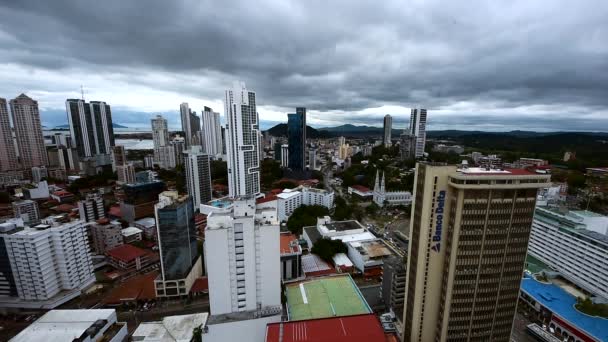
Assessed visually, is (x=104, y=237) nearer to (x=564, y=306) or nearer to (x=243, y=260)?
(x=243, y=260)

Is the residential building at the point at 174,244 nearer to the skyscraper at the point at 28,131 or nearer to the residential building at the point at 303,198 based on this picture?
the residential building at the point at 303,198

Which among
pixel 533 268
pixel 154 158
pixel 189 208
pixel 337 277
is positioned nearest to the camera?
pixel 337 277

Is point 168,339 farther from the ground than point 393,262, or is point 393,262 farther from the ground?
point 393,262

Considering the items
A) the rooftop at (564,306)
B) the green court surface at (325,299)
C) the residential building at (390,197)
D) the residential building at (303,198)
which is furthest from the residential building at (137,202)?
the rooftop at (564,306)

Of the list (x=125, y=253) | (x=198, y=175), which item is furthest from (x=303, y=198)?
(x=125, y=253)

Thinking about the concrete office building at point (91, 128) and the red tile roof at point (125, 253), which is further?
the concrete office building at point (91, 128)

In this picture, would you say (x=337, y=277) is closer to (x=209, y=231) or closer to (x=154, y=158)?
(x=209, y=231)

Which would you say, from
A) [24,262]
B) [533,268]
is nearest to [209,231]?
[24,262]

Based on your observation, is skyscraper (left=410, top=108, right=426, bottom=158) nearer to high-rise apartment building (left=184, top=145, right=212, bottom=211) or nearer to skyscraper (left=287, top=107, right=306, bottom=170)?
skyscraper (left=287, top=107, right=306, bottom=170)
